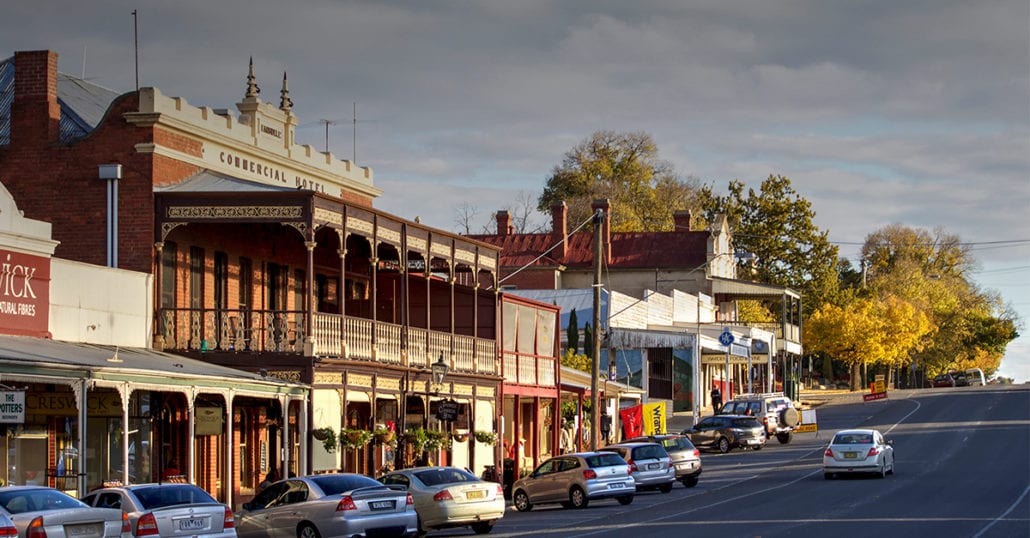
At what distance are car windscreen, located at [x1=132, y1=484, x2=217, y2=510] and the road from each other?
22.8 feet

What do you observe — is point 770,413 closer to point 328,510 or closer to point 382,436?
point 382,436

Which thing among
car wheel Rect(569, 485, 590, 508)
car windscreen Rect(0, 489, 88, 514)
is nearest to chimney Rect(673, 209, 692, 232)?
car wheel Rect(569, 485, 590, 508)

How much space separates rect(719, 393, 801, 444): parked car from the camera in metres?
59.0

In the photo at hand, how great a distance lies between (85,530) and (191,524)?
8.55 feet

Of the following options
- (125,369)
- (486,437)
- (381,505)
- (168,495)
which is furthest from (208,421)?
(486,437)

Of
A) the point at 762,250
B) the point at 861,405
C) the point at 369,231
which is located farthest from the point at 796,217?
the point at 369,231

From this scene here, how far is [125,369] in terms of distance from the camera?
25359 millimetres

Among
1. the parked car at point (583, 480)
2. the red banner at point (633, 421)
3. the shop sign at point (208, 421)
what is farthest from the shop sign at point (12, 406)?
the red banner at point (633, 421)

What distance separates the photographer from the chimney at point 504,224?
90438 millimetres

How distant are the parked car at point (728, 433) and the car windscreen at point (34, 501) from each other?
125 ft

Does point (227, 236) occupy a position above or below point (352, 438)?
above

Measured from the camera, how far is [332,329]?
34.0 metres

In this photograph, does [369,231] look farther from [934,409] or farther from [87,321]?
[934,409]

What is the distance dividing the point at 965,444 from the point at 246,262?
28.5 metres
